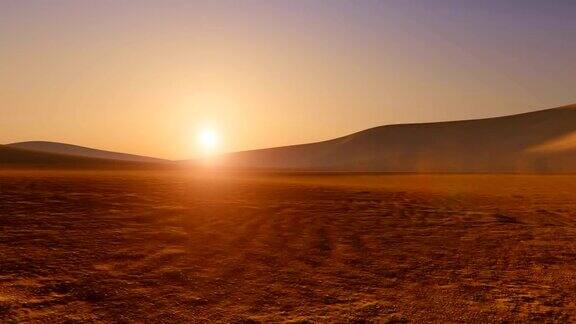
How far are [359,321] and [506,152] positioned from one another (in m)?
79.2

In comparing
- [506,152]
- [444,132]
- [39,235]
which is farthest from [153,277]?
[444,132]

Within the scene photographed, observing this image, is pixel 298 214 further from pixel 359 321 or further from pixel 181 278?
pixel 359 321

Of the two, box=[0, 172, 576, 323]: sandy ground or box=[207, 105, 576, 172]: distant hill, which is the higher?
box=[207, 105, 576, 172]: distant hill

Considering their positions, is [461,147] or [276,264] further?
[461,147]

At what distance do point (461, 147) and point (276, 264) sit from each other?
8607cm

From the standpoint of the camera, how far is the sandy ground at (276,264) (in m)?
4.64

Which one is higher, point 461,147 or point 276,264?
point 461,147

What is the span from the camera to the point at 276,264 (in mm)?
6469

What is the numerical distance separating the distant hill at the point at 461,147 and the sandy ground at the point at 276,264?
55192 mm

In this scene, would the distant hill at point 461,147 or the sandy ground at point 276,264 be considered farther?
the distant hill at point 461,147

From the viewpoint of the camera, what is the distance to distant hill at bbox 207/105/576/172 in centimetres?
6500

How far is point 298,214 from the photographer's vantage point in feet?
38.3

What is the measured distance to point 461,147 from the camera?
85250 millimetres

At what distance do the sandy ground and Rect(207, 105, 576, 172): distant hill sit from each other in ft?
181
